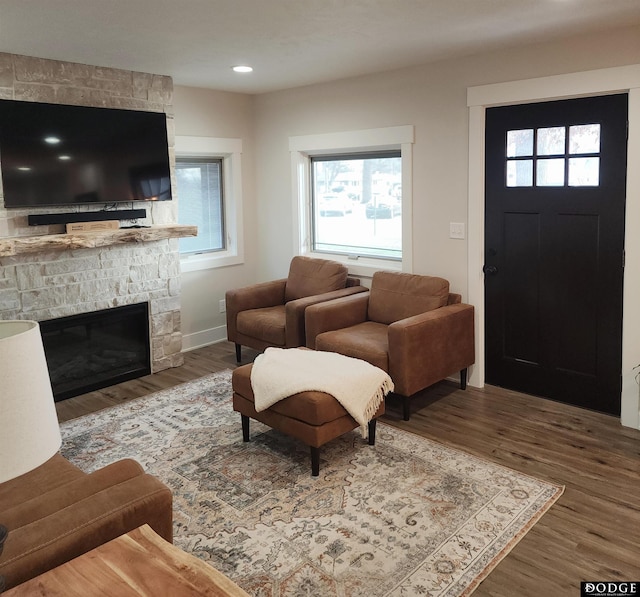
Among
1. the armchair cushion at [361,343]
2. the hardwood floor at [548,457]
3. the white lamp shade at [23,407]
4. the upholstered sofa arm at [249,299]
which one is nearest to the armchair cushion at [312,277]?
the upholstered sofa arm at [249,299]

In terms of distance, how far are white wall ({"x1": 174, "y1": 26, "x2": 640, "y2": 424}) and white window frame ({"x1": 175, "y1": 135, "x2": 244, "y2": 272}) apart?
148 millimetres

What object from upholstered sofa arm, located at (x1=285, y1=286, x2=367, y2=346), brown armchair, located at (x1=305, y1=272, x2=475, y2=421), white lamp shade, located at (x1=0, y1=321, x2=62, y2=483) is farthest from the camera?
upholstered sofa arm, located at (x1=285, y1=286, x2=367, y2=346)

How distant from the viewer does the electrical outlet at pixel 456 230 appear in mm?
4453

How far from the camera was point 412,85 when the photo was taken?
461 centimetres

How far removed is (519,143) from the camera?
4109 millimetres

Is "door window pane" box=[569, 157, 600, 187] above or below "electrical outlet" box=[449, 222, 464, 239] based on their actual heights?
above

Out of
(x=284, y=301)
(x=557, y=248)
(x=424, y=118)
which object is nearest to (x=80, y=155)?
(x=284, y=301)

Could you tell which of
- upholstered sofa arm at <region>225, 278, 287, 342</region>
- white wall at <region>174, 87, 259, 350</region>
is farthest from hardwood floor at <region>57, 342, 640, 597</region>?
white wall at <region>174, 87, 259, 350</region>

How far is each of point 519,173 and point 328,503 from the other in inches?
101

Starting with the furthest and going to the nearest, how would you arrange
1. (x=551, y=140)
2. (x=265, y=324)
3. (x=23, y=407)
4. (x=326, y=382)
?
(x=265, y=324)
(x=551, y=140)
(x=326, y=382)
(x=23, y=407)

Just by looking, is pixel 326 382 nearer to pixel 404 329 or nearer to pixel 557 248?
pixel 404 329

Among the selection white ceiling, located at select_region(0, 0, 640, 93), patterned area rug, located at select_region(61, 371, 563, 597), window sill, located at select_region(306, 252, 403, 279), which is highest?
white ceiling, located at select_region(0, 0, 640, 93)

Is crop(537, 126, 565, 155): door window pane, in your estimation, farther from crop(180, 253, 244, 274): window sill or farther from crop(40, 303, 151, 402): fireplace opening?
crop(40, 303, 151, 402): fireplace opening

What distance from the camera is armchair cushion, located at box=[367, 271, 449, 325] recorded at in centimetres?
439
